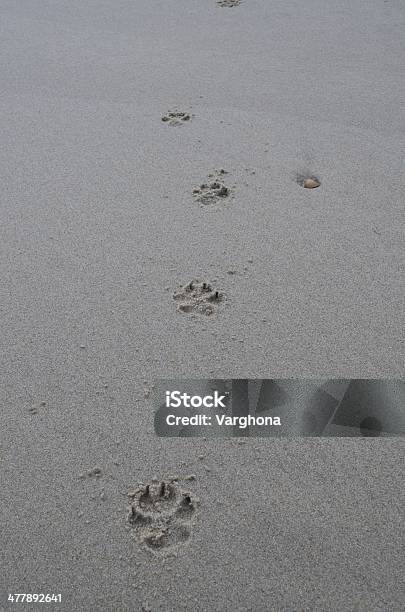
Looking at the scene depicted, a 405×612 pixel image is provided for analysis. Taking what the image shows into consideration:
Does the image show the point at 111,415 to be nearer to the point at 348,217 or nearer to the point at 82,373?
the point at 82,373

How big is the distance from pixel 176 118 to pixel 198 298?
1.12 metres

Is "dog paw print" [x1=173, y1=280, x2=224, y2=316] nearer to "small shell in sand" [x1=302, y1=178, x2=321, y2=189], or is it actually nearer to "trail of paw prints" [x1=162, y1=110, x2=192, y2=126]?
"small shell in sand" [x1=302, y1=178, x2=321, y2=189]

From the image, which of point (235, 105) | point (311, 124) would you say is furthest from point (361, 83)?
point (235, 105)

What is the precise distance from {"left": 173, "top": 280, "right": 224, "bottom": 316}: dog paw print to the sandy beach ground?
0.03 meters

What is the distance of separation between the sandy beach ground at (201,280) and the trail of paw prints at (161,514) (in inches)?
0.8

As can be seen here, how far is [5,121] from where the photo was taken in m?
2.41

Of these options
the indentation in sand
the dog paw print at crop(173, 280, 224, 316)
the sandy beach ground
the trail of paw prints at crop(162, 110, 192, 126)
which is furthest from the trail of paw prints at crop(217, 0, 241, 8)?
the dog paw print at crop(173, 280, 224, 316)

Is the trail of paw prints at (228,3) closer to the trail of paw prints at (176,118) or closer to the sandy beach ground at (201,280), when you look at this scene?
the sandy beach ground at (201,280)

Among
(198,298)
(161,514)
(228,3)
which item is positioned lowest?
(161,514)

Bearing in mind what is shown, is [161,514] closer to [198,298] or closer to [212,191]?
[198,298]

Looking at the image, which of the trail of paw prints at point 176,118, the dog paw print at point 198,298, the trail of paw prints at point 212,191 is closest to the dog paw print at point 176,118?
the trail of paw prints at point 176,118

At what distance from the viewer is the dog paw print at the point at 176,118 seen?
2338 millimetres

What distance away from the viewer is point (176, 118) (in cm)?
236

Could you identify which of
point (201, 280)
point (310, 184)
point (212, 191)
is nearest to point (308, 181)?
point (310, 184)
